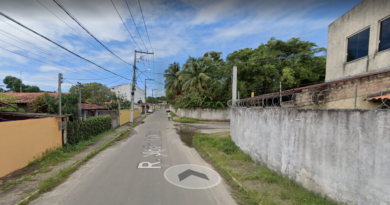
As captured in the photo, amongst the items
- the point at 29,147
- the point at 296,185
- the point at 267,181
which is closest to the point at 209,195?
the point at 267,181

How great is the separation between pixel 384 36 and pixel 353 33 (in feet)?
4.18

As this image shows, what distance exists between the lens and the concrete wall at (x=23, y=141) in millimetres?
4695

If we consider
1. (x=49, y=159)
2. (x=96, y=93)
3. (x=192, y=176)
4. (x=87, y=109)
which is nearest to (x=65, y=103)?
(x=49, y=159)

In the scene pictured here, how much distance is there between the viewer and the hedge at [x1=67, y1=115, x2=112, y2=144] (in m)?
8.08

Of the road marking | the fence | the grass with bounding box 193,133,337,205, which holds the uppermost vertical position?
the fence

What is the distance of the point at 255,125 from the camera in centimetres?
616

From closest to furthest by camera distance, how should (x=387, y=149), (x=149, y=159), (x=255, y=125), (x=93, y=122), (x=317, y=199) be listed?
(x=387, y=149) → (x=317, y=199) → (x=255, y=125) → (x=149, y=159) → (x=93, y=122)

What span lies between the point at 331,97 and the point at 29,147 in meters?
9.71

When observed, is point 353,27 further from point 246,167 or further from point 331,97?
point 246,167

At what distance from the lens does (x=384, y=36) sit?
5.81 meters

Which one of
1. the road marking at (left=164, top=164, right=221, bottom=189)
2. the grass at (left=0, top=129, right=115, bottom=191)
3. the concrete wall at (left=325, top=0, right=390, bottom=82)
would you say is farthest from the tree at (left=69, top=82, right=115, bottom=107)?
the concrete wall at (left=325, top=0, right=390, bottom=82)

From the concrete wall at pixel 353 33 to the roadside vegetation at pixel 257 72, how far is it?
8.87m

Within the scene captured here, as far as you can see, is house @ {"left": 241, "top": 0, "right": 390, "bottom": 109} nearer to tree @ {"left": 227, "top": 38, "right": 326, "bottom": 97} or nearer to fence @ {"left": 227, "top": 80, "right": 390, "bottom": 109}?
fence @ {"left": 227, "top": 80, "right": 390, "bottom": 109}

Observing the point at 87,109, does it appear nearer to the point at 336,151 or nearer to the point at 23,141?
the point at 23,141
